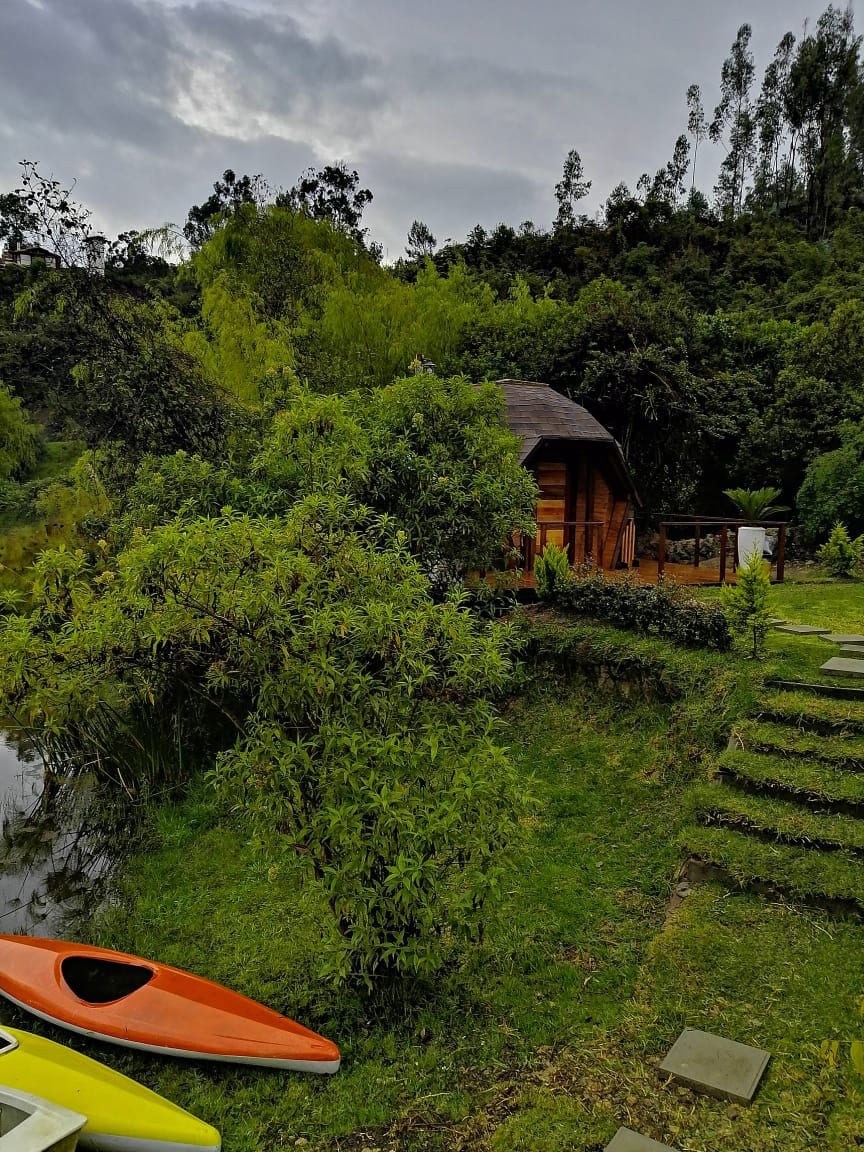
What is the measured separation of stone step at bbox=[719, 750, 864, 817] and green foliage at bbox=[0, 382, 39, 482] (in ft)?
78.2

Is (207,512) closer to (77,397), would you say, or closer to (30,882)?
(30,882)

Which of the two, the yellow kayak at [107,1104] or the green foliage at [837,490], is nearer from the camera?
the yellow kayak at [107,1104]

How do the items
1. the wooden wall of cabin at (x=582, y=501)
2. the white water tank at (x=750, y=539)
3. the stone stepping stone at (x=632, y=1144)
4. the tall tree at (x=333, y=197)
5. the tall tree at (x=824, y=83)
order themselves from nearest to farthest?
the stone stepping stone at (x=632, y=1144) < the wooden wall of cabin at (x=582, y=501) < the white water tank at (x=750, y=539) < the tall tree at (x=333, y=197) < the tall tree at (x=824, y=83)

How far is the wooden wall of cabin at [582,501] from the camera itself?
12.0 metres

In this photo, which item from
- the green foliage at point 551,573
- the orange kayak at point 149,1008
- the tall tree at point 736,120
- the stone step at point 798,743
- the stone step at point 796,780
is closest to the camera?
the orange kayak at point 149,1008

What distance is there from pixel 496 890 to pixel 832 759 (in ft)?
9.73

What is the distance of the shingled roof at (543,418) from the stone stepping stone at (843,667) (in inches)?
201

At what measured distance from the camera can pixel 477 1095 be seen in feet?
10.6

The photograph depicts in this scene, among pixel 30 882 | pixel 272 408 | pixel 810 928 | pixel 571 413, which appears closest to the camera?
pixel 810 928

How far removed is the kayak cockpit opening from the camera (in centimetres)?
409

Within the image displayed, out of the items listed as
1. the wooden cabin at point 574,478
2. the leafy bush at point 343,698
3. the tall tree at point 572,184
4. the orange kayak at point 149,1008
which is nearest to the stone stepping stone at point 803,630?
the wooden cabin at point 574,478

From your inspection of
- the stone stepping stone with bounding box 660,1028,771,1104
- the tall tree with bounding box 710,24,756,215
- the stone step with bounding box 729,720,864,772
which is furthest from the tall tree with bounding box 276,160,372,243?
the tall tree with bounding box 710,24,756,215

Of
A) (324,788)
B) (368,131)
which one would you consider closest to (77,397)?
(324,788)

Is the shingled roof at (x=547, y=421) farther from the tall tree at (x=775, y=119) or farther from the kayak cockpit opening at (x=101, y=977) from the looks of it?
the tall tree at (x=775, y=119)
